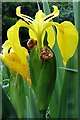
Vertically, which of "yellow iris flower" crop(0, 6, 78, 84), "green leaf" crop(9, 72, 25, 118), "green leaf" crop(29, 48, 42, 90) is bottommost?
"green leaf" crop(9, 72, 25, 118)

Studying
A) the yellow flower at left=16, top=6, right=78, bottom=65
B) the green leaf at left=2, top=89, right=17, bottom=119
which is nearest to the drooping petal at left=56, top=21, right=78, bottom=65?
the yellow flower at left=16, top=6, right=78, bottom=65

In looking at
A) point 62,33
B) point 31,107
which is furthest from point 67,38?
point 31,107

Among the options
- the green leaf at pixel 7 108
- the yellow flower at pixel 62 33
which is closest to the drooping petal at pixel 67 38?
the yellow flower at pixel 62 33

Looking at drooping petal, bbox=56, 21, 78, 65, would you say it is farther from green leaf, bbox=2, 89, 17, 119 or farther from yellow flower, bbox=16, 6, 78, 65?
green leaf, bbox=2, 89, 17, 119

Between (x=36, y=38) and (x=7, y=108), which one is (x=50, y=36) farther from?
(x=7, y=108)

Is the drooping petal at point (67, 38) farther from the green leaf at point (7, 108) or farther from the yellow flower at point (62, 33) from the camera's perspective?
the green leaf at point (7, 108)

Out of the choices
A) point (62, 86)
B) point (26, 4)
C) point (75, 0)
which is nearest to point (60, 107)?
point (62, 86)
